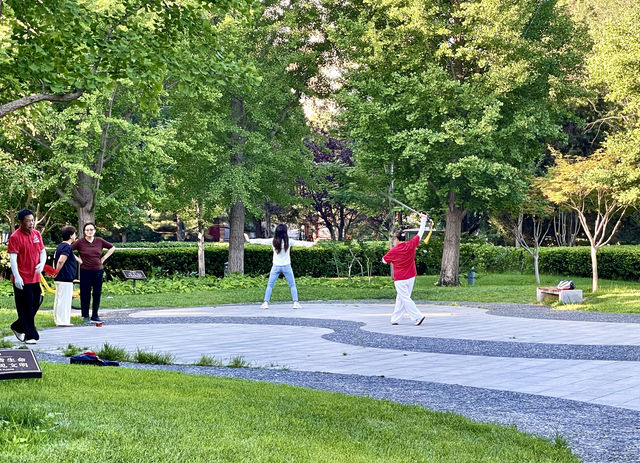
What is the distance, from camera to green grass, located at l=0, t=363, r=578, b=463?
13.5 feet

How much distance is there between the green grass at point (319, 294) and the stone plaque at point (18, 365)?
11.1m

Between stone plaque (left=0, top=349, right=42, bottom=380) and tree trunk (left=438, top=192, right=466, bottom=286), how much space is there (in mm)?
19916

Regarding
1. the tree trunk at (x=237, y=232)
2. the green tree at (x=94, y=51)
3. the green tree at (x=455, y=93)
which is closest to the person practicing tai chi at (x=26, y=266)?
the green tree at (x=94, y=51)

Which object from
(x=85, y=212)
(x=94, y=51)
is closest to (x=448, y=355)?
(x=94, y=51)

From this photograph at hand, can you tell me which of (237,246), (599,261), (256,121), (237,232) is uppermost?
(256,121)

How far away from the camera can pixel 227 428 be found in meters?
4.81

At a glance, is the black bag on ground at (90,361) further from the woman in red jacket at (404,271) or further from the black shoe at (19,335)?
the woman in red jacket at (404,271)

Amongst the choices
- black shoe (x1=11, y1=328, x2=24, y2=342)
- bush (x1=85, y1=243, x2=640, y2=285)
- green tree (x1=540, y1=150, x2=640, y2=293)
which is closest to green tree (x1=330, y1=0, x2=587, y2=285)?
green tree (x1=540, y1=150, x2=640, y2=293)

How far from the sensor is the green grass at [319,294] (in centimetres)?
1845

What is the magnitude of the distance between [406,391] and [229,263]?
21.0 meters

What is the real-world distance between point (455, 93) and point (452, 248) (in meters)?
5.30

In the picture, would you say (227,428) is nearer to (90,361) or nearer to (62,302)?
(90,361)

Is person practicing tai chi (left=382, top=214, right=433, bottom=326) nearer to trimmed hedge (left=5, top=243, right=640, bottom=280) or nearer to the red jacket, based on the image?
the red jacket

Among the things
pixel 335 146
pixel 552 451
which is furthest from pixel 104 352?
pixel 335 146
